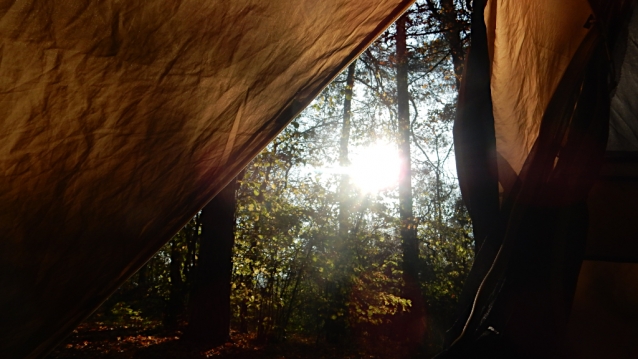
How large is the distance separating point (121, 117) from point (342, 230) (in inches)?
287

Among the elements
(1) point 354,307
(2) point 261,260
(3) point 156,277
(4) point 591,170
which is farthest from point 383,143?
(4) point 591,170

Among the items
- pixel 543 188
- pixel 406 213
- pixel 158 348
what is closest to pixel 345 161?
pixel 406 213

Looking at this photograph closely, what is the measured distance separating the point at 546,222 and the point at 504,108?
989 mm

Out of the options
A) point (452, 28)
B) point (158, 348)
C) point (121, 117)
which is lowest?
point (158, 348)

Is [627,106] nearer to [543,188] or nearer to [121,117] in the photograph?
[543,188]

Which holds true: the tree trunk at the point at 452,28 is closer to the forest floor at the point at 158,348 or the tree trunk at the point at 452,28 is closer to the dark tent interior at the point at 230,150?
the forest floor at the point at 158,348

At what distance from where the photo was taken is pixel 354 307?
8648mm

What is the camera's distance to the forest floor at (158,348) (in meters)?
5.30

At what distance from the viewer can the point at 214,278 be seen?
19.1ft

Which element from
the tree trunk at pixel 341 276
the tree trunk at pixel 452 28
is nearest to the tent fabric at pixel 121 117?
the tree trunk at pixel 341 276

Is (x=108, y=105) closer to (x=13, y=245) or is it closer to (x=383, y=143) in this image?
(x=13, y=245)

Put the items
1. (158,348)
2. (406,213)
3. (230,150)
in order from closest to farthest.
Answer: (230,150) → (158,348) → (406,213)

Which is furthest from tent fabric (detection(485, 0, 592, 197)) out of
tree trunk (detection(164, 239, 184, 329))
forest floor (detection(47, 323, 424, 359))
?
tree trunk (detection(164, 239, 184, 329))

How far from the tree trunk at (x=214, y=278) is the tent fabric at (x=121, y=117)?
14.7 feet
